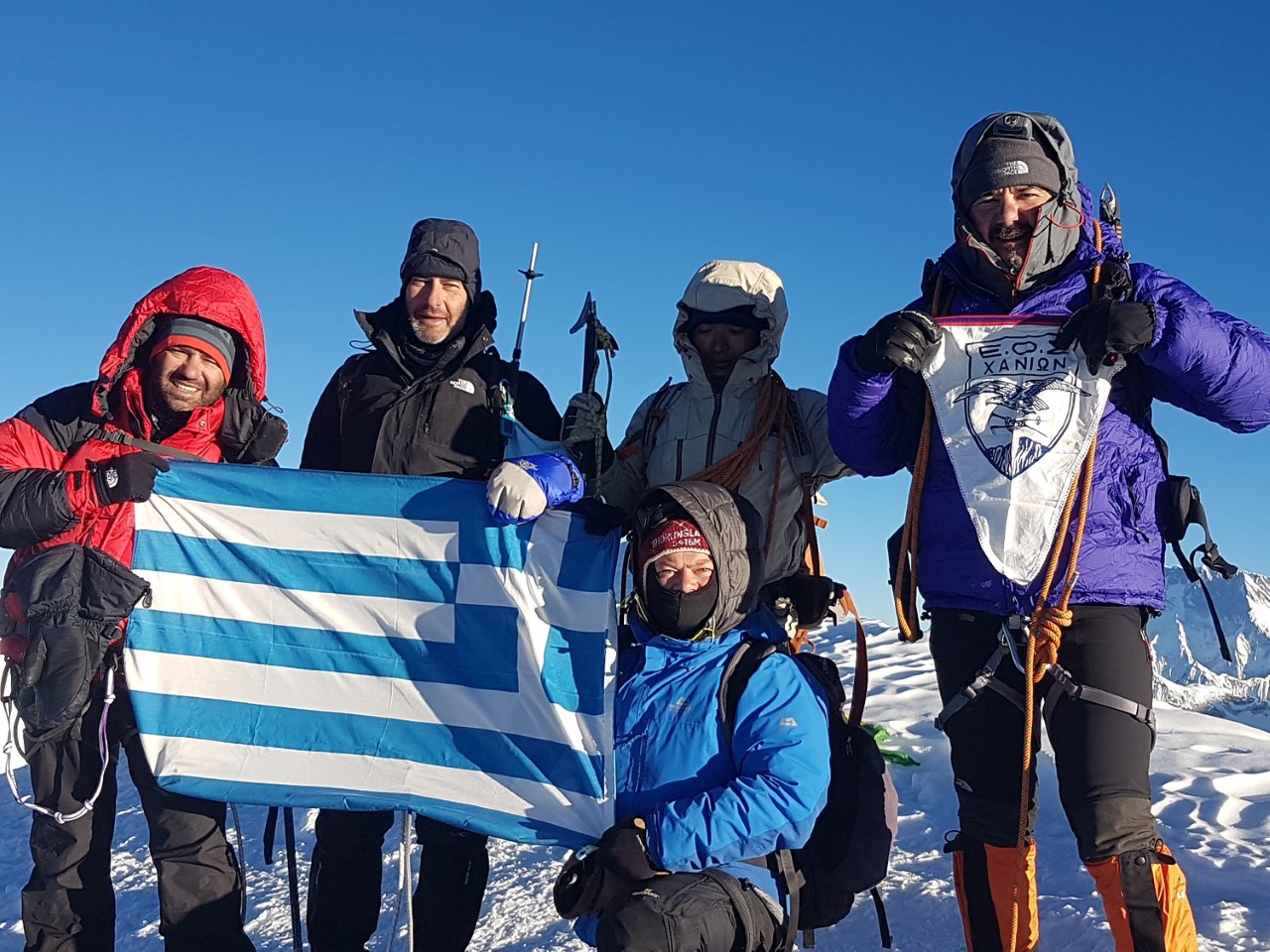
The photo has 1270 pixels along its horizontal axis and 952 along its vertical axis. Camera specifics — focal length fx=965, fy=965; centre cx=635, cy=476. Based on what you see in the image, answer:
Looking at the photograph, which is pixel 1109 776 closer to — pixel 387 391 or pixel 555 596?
pixel 555 596

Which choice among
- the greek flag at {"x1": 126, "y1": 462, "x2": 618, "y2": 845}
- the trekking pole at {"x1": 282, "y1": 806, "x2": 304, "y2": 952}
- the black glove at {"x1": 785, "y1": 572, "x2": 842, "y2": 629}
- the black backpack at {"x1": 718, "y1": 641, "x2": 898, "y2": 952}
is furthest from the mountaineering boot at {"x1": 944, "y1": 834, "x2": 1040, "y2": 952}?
the trekking pole at {"x1": 282, "y1": 806, "x2": 304, "y2": 952}

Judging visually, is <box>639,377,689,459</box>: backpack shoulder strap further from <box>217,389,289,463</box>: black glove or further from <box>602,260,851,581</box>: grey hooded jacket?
<box>217,389,289,463</box>: black glove

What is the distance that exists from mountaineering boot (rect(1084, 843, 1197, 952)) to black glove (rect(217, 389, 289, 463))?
3.44m

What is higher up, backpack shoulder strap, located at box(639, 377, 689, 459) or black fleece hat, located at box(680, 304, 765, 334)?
black fleece hat, located at box(680, 304, 765, 334)

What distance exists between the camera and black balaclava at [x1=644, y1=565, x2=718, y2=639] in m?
3.25

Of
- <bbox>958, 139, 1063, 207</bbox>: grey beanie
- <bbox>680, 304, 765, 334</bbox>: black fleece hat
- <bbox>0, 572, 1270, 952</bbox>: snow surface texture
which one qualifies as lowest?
<bbox>0, 572, 1270, 952</bbox>: snow surface texture

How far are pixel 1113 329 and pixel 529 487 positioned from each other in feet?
6.63

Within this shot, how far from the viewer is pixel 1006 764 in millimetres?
2984

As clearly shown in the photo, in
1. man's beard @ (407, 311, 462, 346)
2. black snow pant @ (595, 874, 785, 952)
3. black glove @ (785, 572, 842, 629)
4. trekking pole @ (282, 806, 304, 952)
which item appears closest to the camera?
black snow pant @ (595, 874, 785, 952)

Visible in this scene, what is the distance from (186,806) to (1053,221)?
148 inches

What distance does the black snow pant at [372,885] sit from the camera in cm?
383

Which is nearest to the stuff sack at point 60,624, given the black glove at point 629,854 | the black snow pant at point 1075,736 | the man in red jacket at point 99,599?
the man in red jacket at point 99,599

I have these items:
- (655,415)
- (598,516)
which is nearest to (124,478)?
(598,516)

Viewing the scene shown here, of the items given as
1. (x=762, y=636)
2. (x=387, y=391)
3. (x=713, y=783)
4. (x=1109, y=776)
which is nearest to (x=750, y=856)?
(x=713, y=783)
